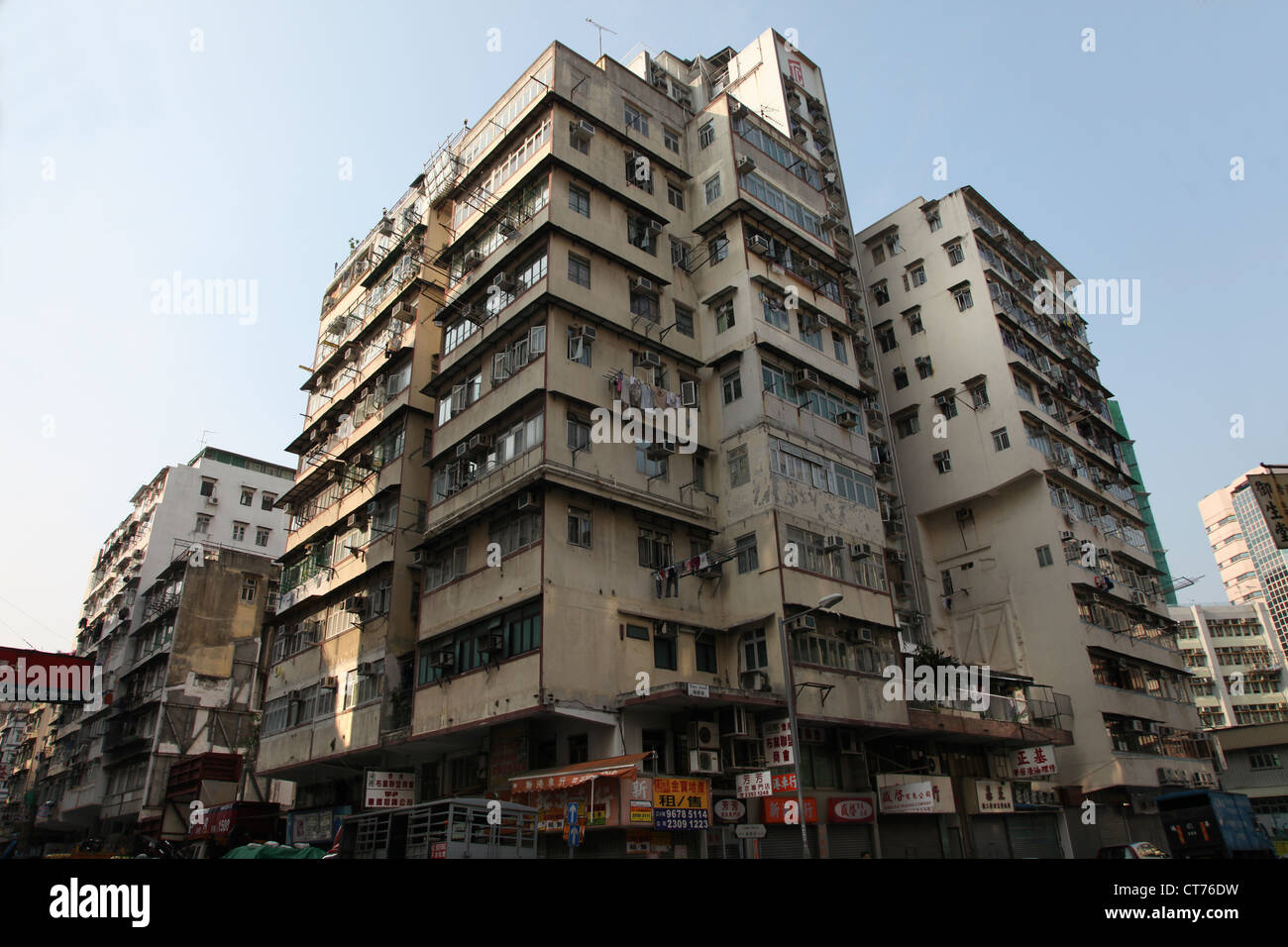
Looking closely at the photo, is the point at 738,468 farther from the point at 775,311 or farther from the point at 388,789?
the point at 388,789

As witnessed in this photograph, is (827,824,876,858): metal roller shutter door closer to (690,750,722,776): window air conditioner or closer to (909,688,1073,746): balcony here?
(909,688,1073,746): balcony

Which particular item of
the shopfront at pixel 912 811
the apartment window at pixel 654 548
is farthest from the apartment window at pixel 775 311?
the shopfront at pixel 912 811

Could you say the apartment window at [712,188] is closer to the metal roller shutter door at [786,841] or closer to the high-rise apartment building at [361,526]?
the high-rise apartment building at [361,526]

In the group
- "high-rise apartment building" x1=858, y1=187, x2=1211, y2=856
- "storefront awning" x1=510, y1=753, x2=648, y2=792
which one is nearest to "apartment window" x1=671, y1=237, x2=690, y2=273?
"high-rise apartment building" x1=858, y1=187, x2=1211, y2=856

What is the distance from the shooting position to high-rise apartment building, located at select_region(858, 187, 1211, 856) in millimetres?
38438

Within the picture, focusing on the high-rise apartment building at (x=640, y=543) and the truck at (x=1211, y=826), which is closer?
the high-rise apartment building at (x=640, y=543)

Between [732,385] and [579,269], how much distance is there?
745 cm

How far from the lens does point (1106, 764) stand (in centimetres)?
3616

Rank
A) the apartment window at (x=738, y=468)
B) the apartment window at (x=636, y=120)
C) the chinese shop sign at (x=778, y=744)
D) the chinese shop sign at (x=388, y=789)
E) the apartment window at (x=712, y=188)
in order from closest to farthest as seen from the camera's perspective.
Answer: the chinese shop sign at (x=778, y=744)
the chinese shop sign at (x=388, y=789)
the apartment window at (x=738, y=468)
the apartment window at (x=712, y=188)
the apartment window at (x=636, y=120)

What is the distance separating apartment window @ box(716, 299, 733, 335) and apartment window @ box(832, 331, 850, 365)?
18.2 ft

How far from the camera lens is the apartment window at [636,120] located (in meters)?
36.4

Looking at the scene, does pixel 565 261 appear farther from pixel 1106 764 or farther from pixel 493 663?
pixel 1106 764

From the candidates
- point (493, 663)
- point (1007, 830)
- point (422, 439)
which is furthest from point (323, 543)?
point (1007, 830)

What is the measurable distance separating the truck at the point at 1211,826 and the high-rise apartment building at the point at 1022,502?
6.65 metres
